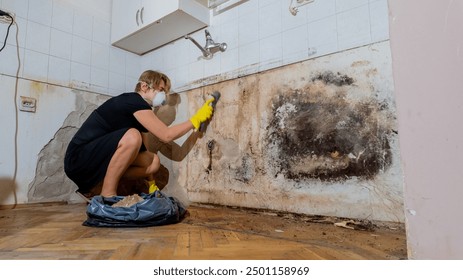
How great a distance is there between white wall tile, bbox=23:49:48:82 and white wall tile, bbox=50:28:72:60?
0.09 meters

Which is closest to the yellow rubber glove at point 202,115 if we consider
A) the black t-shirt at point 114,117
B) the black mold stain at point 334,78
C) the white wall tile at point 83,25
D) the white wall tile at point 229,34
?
the black t-shirt at point 114,117

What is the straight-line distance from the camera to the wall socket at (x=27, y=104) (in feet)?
6.24

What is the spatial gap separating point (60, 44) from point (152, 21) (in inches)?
29.4

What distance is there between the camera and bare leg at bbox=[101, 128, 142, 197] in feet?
5.48

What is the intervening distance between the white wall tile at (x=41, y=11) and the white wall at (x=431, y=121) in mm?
2353

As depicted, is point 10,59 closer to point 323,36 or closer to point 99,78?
point 99,78

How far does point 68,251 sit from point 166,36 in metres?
1.89

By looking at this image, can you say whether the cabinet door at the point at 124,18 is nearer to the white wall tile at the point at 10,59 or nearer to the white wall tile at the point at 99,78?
the white wall tile at the point at 99,78

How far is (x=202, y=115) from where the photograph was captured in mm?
1950

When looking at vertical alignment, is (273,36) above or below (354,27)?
above

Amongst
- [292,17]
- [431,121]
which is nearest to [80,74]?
[292,17]

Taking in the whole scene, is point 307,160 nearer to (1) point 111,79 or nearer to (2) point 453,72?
(2) point 453,72

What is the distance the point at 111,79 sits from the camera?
244 cm
